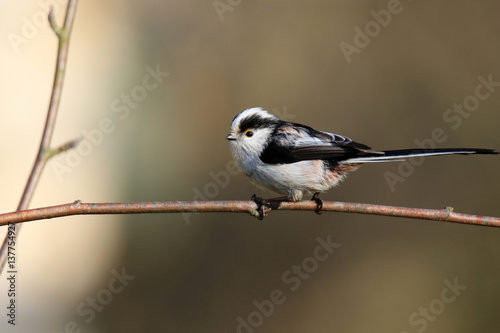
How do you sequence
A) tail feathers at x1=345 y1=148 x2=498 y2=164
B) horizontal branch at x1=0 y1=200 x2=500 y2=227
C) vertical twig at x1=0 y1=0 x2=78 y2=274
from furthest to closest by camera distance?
1. tail feathers at x1=345 y1=148 x2=498 y2=164
2. horizontal branch at x1=0 y1=200 x2=500 y2=227
3. vertical twig at x1=0 y1=0 x2=78 y2=274

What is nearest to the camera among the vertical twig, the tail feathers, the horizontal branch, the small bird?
the vertical twig

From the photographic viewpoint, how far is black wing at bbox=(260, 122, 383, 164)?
13.3 feet

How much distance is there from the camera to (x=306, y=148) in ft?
13.6

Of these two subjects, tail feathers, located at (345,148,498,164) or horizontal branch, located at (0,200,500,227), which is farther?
tail feathers, located at (345,148,498,164)

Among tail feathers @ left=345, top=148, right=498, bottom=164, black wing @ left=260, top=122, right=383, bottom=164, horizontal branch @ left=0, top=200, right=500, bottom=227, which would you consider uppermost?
black wing @ left=260, top=122, right=383, bottom=164

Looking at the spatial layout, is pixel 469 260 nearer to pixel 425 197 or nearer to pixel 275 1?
pixel 425 197

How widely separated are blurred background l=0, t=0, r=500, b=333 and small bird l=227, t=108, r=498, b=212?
3020 mm

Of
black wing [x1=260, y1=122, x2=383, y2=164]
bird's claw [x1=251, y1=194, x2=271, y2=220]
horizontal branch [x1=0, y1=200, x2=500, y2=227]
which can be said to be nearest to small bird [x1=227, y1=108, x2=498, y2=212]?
black wing [x1=260, y1=122, x2=383, y2=164]

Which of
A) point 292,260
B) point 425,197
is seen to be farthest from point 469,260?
point 292,260

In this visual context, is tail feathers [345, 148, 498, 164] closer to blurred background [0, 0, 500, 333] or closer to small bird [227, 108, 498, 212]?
small bird [227, 108, 498, 212]

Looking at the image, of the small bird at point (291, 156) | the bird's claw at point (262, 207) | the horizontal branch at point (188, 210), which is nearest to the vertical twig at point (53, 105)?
the horizontal branch at point (188, 210)

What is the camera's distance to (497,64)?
7.63m

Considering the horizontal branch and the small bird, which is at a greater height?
the small bird

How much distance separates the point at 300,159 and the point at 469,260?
4378mm
